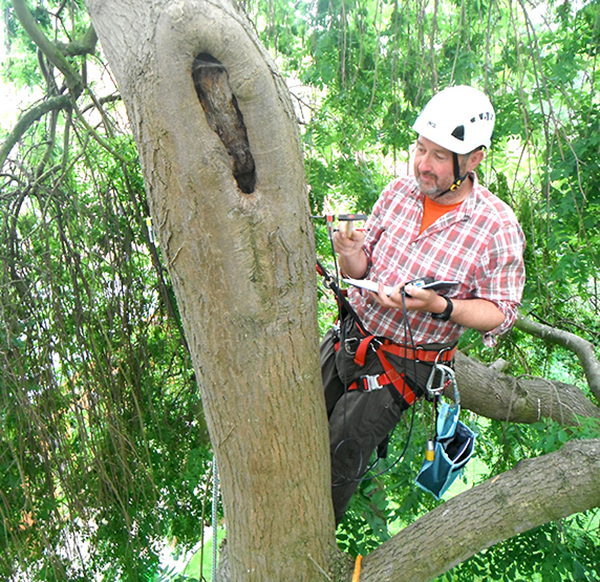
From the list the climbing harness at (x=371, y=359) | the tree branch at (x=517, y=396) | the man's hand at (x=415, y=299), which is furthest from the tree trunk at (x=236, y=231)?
the tree branch at (x=517, y=396)

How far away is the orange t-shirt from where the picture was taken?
196 cm

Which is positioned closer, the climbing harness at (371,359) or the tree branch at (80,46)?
the climbing harness at (371,359)

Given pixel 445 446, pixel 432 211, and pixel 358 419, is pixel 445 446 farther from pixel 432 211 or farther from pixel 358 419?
pixel 432 211

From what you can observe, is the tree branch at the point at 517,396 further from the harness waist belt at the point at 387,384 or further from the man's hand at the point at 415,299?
the man's hand at the point at 415,299

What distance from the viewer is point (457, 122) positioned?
5.95 feet

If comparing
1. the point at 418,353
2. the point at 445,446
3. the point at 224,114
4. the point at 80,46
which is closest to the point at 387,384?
the point at 418,353

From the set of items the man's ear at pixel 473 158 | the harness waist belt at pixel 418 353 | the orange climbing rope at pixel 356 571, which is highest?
the man's ear at pixel 473 158

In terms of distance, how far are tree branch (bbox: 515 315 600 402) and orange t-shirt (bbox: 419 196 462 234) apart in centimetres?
162

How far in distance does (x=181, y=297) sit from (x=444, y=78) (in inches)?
77.0

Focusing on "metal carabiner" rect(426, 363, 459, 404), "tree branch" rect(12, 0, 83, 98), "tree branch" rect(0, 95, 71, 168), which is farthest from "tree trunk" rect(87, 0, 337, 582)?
"tree branch" rect(0, 95, 71, 168)

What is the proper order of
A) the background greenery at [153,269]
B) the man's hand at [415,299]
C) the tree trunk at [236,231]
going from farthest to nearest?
the background greenery at [153,269], the man's hand at [415,299], the tree trunk at [236,231]

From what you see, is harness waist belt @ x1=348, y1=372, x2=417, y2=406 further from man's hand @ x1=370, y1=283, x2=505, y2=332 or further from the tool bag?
man's hand @ x1=370, y1=283, x2=505, y2=332

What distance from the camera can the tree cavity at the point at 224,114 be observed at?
4.75 ft

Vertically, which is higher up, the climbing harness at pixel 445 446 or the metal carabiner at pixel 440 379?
the metal carabiner at pixel 440 379
